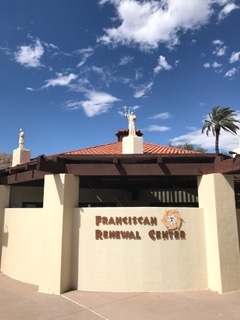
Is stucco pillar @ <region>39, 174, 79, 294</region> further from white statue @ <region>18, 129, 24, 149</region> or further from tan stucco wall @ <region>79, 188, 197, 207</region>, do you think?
white statue @ <region>18, 129, 24, 149</region>

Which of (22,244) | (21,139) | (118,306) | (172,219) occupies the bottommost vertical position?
(118,306)

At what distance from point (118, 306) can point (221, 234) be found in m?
3.83

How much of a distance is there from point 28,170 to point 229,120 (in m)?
29.2

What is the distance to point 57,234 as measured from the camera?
8.67 meters

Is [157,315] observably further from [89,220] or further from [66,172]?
[66,172]

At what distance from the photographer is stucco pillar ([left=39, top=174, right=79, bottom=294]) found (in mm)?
8445

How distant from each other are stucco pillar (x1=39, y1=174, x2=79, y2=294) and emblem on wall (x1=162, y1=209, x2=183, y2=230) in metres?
3.07

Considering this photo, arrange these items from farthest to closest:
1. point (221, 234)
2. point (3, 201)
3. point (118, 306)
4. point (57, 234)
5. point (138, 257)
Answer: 1. point (3, 201)
2. point (57, 234)
3. point (221, 234)
4. point (138, 257)
5. point (118, 306)

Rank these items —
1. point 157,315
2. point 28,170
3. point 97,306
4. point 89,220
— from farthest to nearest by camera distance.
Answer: point 28,170, point 89,220, point 97,306, point 157,315

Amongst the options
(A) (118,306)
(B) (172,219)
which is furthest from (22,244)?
(B) (172,219)

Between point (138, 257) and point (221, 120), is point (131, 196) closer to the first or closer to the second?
point (138, 257)

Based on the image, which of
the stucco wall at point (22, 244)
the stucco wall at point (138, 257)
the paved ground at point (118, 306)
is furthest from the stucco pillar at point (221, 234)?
the stucco wall at point (22, 244)

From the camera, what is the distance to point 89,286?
27.8 ft

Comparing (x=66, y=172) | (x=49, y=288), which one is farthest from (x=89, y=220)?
(x=49, y=288)
